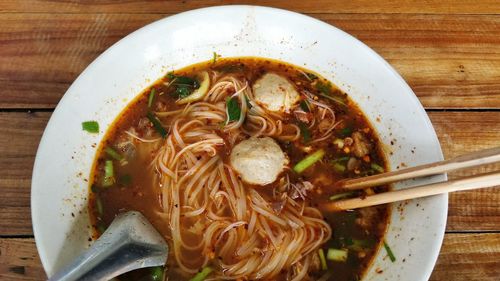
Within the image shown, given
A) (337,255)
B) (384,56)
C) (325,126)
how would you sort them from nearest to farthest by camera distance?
(337,255) < (325,126) < (384,56)

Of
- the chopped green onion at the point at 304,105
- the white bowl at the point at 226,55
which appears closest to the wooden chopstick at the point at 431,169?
the white bowl at the point at 226,55

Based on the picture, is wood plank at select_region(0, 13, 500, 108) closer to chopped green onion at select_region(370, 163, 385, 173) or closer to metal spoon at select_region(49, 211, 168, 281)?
chopped green onion at select_region(370, 163, 385, 173)

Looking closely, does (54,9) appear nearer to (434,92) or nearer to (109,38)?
(109,38)

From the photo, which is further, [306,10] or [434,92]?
[306,10]

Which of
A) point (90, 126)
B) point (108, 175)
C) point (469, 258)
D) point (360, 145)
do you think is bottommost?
point (469, 258)

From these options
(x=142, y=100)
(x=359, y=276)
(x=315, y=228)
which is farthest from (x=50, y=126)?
(x=359, y=276)

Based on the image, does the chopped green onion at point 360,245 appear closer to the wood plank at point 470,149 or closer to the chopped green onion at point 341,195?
the chopped green onion at point 341,195

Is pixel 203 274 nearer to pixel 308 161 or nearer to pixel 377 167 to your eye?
pixel 308 161

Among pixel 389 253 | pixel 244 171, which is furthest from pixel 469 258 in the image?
pixel 244 171
